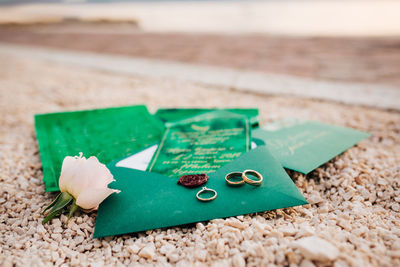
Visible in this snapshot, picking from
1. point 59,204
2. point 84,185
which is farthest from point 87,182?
point 59,204

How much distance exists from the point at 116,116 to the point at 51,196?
674 millimetres

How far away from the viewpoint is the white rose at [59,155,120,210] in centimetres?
98

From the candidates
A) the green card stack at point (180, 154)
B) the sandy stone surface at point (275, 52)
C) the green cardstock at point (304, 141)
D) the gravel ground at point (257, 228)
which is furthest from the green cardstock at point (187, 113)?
the sandy stone surface at point (275, 52)

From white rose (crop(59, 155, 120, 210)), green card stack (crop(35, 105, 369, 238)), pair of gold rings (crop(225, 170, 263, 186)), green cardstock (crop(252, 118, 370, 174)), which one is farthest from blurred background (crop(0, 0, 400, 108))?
white rose (crop(59, 155, 120, 210))

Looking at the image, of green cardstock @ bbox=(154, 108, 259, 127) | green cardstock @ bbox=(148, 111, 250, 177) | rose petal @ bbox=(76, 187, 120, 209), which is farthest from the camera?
green cardstock @ bbox=(154, 108, 259, 127)

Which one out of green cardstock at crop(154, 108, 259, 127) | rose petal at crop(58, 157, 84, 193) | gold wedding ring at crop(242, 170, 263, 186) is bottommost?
gold wedding ring at crop(242, 170, 263, 186)

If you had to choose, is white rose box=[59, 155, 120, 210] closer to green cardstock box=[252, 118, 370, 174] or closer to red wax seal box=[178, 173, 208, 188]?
red wax seal box=[178, 173, 208, 188]

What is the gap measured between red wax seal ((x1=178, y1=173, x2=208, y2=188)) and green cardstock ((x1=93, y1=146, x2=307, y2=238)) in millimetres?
19

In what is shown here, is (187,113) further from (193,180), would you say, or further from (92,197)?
(92,197)

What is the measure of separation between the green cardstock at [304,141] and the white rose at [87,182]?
747mm

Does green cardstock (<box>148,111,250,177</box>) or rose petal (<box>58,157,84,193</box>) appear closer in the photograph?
rose petal (<box>58,157,84,193</box>)

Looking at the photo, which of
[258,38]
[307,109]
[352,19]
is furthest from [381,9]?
[307,109]

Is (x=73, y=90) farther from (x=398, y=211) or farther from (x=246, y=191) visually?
(x=398, y=211)

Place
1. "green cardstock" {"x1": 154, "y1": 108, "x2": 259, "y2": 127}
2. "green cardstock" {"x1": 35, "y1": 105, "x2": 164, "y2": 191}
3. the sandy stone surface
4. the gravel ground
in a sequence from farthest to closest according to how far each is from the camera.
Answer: the sandy stone surface → "green cardstock" {"x1": 154, "y1": 108, "x2": 259, "y2": 127} → "green cardstock" {"x1": 35, "y1": 105, "x2": 164, "y2": 191} → the gravel ground
